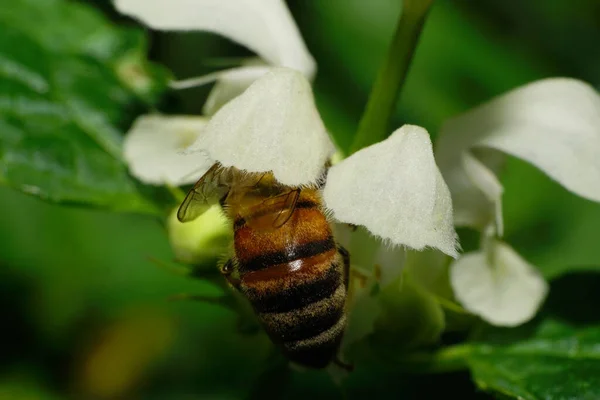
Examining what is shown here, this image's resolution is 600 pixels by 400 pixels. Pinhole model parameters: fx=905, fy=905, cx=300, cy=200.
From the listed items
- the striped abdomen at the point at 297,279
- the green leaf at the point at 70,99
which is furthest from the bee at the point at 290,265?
the green leaf at the point at 70,99

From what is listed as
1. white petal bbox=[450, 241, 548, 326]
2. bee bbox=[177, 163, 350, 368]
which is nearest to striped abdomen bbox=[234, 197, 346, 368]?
bee bbox=[177, 163, 350, 368]

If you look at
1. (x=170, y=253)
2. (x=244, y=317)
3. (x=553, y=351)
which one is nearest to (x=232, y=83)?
(x=244, y=317)

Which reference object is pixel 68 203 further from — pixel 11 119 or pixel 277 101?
pixel 277 101

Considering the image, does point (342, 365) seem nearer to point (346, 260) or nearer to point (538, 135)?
point (346, 260)

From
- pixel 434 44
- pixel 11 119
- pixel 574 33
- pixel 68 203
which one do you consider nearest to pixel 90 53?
pixel 11 119

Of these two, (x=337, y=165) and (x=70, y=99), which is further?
(x=70, y=99)

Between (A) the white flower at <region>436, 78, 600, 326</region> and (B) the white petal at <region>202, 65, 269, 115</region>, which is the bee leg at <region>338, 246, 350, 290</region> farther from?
(B) the white petal at <region>202, 65, 269, 115</region>
